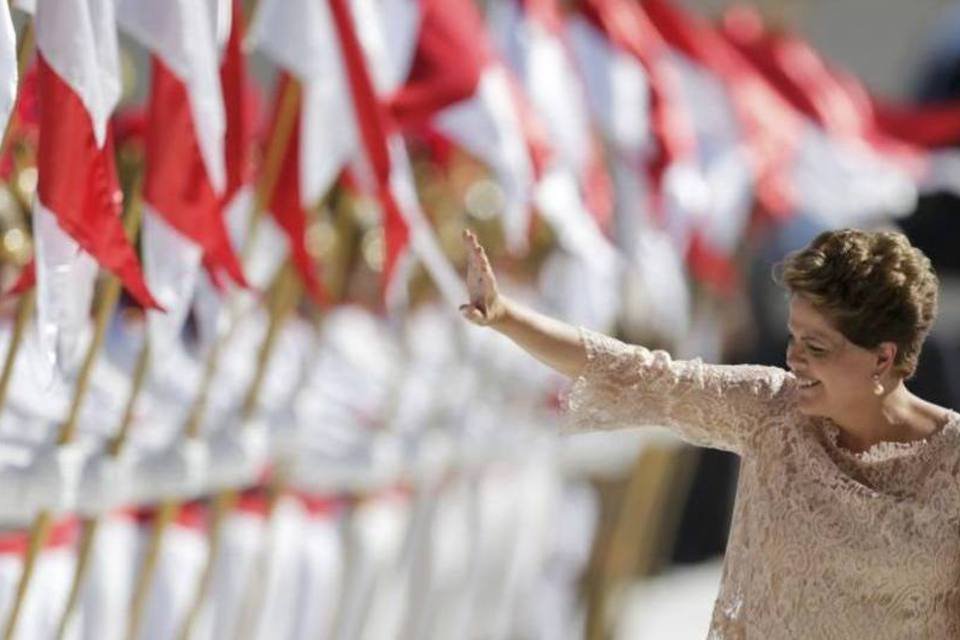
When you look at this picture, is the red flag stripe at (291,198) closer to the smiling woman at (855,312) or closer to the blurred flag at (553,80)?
the blurred flag at (553,80)

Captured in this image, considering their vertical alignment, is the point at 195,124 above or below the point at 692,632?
below

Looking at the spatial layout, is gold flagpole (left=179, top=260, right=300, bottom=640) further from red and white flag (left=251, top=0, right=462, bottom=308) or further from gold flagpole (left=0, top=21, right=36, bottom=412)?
gold flagpole (left=0, top=21, right=36, bottom=412)

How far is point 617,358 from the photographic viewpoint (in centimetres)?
390

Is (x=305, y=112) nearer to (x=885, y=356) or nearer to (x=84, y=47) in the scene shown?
(x=84, y=47)

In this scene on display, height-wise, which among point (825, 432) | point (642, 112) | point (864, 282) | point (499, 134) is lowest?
point (825, 432)

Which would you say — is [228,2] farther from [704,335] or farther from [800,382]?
[704,335]

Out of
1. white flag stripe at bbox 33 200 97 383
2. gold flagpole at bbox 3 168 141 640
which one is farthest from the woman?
gold flagpole at bbox 3 168 141 640

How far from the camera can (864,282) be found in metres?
3.69

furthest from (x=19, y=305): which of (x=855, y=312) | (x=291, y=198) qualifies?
(x=855, y=312)

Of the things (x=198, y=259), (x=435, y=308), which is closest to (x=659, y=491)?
(x=435, y=308)

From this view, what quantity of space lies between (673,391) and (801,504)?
9.9 inches

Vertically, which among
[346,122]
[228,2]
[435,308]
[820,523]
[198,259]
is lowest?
[820,523]

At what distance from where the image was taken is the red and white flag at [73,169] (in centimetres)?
431

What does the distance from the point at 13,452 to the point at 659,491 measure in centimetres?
550
